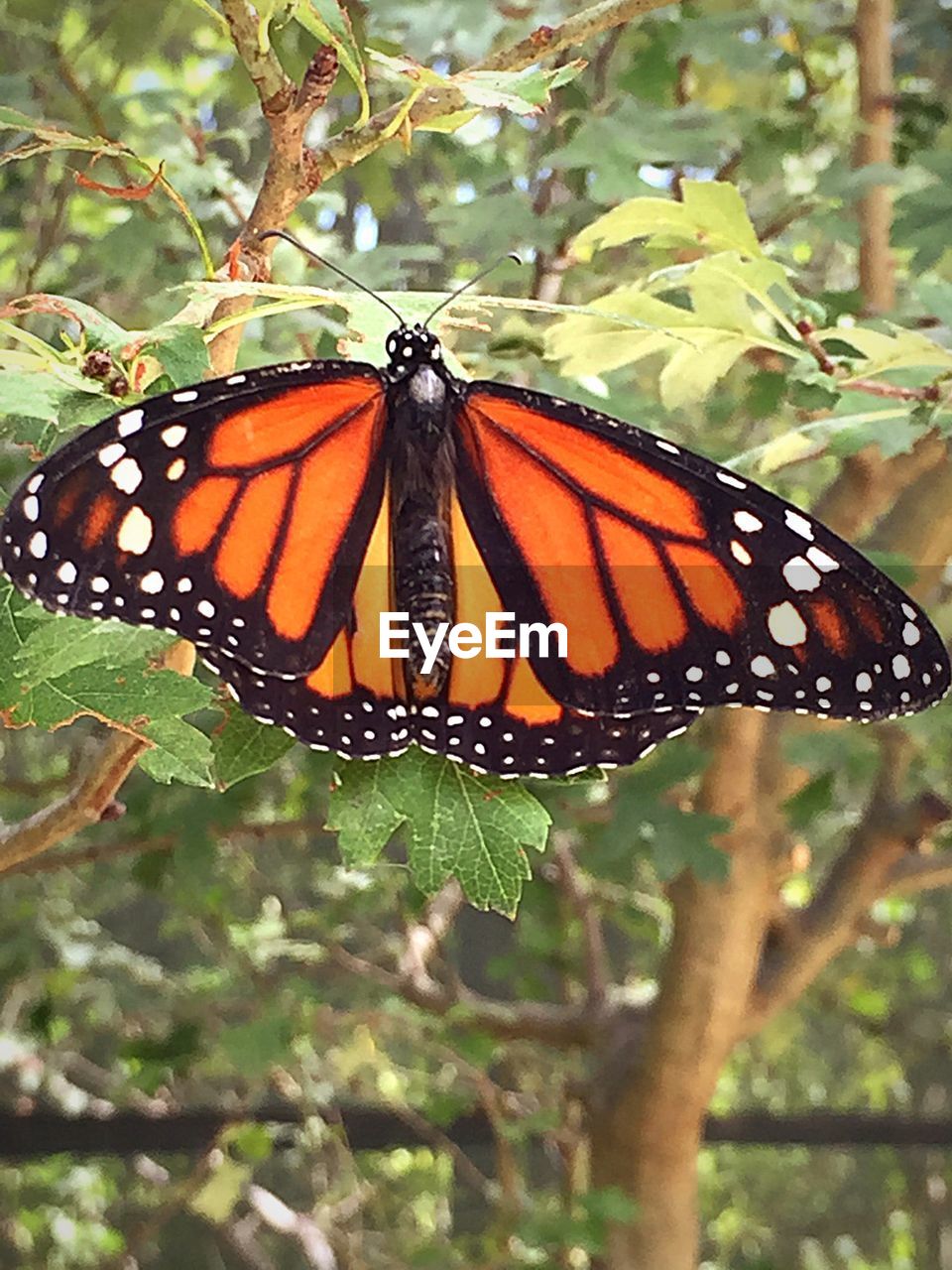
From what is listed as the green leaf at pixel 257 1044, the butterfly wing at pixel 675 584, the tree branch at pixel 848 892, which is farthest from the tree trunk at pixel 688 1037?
the butterfly wing at pixel 675 584

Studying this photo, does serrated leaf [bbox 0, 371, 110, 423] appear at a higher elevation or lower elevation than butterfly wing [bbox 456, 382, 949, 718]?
higher

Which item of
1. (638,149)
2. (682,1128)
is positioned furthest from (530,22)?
(682,1128)

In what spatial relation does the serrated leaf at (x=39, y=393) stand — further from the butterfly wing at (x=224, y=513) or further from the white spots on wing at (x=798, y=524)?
the white spots on wing at (x=798, y=524)

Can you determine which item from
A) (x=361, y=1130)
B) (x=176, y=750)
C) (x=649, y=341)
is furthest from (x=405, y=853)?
(x=361, y=1130)

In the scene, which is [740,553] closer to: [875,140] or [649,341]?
[649,341]

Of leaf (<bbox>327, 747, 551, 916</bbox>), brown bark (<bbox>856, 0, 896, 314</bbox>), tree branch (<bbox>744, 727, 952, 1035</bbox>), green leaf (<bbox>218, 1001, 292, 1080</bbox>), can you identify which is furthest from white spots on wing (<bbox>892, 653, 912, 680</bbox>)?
green leaf (<bbox>218, 1001, 292, 1080</bbox>)

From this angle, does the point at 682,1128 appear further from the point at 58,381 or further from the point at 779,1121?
the point at 58,381

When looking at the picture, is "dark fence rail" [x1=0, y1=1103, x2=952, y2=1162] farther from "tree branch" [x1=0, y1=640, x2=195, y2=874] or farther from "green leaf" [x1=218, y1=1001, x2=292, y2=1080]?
"tree branch" [x1=0, y1=640, x2=195, y2=874]
